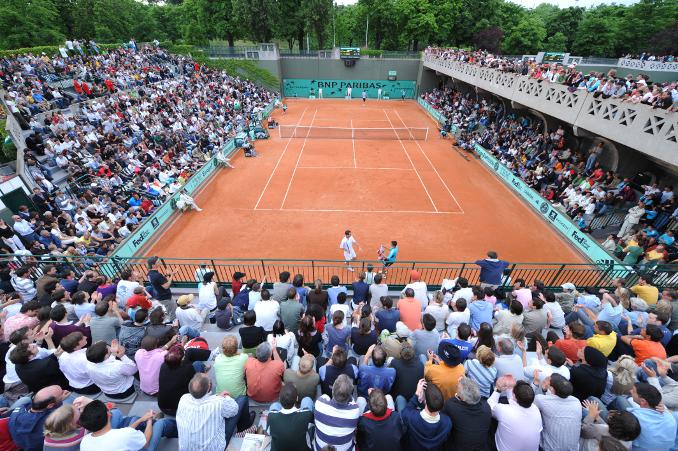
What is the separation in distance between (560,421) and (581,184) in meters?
16.7

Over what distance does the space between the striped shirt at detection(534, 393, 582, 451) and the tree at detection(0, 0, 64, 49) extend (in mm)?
53039

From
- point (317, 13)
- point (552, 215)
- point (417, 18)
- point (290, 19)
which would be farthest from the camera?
point (290, 19)

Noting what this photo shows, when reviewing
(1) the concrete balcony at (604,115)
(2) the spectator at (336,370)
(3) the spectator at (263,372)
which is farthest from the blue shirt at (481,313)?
(1) the concrete balcony at (604,115)

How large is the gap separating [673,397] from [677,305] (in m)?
4.20

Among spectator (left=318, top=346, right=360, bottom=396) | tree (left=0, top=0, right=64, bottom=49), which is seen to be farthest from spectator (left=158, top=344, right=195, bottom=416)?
tree (left=0, top=0, right=64, bottom=49)

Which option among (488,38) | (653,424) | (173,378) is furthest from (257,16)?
(653,424)

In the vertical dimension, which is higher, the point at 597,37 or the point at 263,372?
the point at 597,37

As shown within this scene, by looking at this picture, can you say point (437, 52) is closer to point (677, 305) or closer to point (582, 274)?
point (582, 274)

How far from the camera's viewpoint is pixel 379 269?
12773mm

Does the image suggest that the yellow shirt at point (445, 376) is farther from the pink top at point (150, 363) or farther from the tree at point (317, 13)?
the tree at point (317, 13)

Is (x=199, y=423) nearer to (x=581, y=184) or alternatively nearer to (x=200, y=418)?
(x=200, y=418)

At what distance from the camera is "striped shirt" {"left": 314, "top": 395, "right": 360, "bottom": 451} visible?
3.95 m

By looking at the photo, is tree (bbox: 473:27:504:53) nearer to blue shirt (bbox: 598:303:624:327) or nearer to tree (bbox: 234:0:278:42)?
tree (bbox: 234:0:278:42)

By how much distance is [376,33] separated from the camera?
54.7 meters
